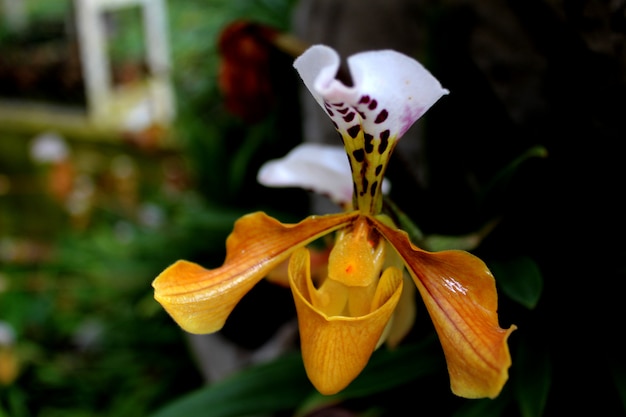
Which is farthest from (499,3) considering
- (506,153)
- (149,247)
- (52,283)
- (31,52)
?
(31,52)

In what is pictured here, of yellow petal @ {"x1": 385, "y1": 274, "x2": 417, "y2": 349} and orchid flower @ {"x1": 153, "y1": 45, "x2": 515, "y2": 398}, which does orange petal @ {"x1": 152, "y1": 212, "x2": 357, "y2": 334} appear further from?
yellow petal @ {"x1": 385, "y1": 274, "x2": 417, "y2": 349}

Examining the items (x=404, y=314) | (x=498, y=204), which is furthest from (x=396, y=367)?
(x=498, y=204)

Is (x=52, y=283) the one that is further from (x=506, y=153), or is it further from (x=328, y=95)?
(x=328, y=95)

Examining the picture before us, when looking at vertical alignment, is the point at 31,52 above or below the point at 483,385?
below

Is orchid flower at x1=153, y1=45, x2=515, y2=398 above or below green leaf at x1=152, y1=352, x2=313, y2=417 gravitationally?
above

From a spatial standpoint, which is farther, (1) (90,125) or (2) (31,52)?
(2) (31,52)

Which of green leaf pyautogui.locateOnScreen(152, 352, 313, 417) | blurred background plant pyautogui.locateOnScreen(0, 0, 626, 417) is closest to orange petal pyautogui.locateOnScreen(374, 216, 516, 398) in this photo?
blurred background plant pyautogui.locateOnScreen(0, 0, 626, 417)
